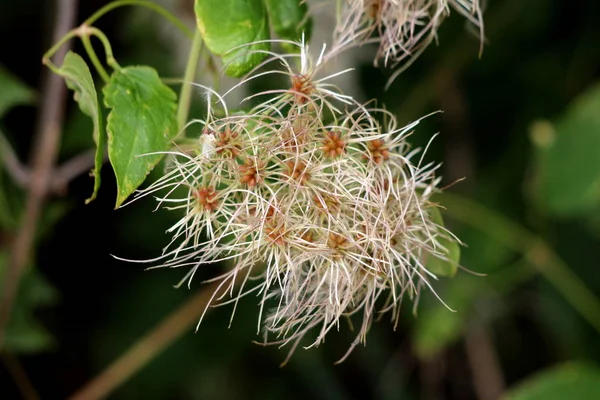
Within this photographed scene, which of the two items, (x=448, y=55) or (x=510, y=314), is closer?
(x=448, y=55)

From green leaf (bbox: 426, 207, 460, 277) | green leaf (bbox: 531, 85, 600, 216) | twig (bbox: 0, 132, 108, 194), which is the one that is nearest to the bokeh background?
green leaf (bbox: 531, 85, 600, 216)

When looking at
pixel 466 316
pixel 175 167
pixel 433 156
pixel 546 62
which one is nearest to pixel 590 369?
pixel 466 316

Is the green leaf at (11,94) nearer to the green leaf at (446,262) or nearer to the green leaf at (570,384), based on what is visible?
the green leaf at (446,262)

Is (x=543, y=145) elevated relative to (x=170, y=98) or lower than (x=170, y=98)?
lower

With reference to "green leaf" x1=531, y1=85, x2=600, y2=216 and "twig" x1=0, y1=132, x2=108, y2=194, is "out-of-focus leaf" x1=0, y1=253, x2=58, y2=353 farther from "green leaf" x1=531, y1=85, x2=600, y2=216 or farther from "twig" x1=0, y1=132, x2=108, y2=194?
"green leaf" x1=531, y1=85, x2=600, y2=216

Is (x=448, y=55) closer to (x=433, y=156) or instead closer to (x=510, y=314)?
(x=433, y=156)

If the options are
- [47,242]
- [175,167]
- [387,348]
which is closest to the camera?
[175,167]

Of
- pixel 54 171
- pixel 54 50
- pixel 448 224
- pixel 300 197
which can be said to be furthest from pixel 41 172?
pixel 448 224
